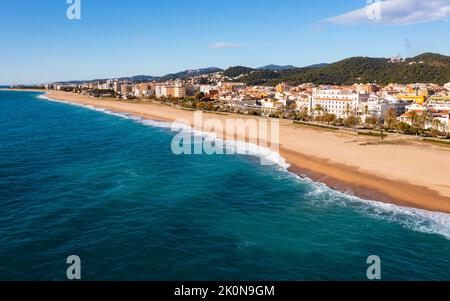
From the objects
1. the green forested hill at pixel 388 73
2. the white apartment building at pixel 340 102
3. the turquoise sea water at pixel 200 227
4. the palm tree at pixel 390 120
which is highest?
the green forested hill at pixel 388 73

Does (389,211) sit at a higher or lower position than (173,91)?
lower

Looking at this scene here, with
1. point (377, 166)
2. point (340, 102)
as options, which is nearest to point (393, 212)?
point (377, 166)

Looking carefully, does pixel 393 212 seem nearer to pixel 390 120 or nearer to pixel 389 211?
pixel 389 211

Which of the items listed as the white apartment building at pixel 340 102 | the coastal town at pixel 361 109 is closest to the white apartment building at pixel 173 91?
the coastal town at pixel 361 109

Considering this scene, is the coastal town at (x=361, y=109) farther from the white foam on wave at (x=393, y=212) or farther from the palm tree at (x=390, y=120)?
the white foam on wave at (x=393, y=212)

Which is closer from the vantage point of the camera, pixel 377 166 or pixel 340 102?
pixel 377 166

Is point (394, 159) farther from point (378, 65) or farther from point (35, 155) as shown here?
point (378, 65)
